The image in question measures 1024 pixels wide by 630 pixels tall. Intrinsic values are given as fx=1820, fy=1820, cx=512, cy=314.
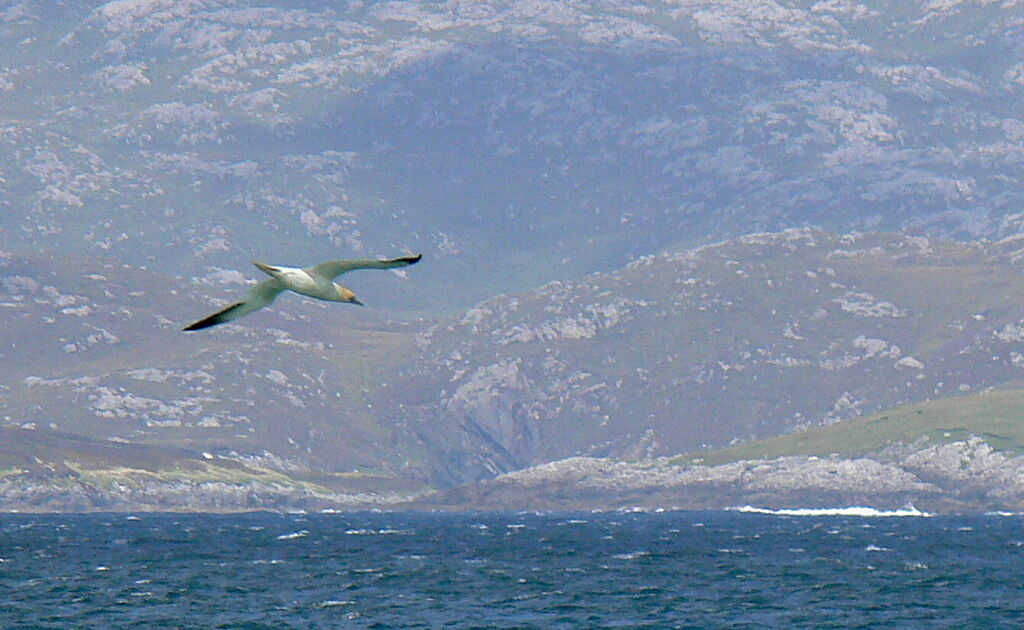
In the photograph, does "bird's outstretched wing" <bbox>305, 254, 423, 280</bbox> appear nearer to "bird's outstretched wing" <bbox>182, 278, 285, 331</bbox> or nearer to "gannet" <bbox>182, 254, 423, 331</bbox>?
"gannet" <bbox>182, 254, 423, 331</bbox>

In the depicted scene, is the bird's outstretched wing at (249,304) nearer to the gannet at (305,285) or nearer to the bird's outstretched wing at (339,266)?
the gannet at (305,285)

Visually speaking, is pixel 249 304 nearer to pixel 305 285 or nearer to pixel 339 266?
pixel 305 285

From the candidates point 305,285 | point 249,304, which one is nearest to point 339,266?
point 305,285

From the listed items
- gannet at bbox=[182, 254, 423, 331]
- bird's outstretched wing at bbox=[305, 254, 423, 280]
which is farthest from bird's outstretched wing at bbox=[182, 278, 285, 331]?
bird's outstretched wing at bbox=[305, 254, 423, 280]

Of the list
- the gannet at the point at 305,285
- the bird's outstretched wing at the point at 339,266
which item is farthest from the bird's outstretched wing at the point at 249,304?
the bird's outstretched wing at the point at 339,266

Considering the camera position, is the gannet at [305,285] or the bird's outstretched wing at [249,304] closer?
the gannet at [305,285]

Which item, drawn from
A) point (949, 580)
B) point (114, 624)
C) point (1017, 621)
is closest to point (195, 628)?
point (114, 624)

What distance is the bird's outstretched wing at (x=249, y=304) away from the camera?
187 ft

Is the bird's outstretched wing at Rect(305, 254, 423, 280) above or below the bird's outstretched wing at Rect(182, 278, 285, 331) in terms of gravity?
above

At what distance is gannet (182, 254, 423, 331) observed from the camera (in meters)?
56.0

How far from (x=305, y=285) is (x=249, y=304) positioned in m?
2.63

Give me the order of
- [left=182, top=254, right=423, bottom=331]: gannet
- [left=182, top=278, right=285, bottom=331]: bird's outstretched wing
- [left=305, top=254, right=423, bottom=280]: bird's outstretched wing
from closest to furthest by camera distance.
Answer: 1. [left=182, top=254, right=423, bottom=331]: gannet
2. [left=305, top=254, right=423, bottom=280]: bird's outstretched wing
3. [left=182, top=278, right=285, bottom=331]: bird's outstretched wing

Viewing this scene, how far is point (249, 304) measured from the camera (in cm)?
5862

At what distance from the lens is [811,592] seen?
174 meters
